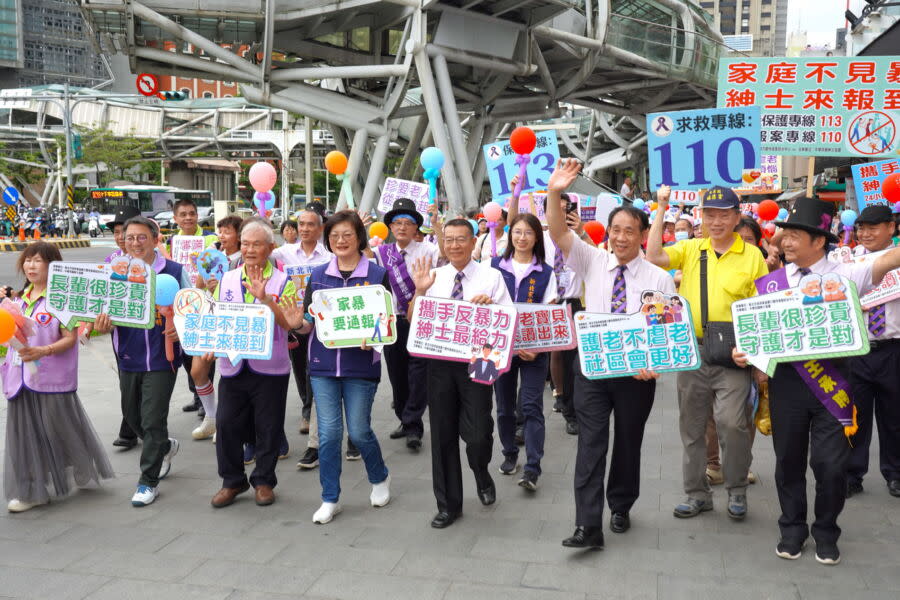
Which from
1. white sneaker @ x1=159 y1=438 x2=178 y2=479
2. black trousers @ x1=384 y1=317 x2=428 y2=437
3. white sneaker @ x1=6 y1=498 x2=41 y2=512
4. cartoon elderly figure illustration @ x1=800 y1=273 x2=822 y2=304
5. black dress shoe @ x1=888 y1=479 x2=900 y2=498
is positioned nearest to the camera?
cartoon elderly figure illustration @ x1=800 y1=273 x2=822 y2=304

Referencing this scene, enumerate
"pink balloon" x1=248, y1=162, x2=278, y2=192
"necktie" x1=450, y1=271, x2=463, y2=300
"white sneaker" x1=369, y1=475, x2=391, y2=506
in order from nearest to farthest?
"necktie" x1=450, y1=271, x2=463, y2=300
"white sneaker" x1=369, y1=475, x2=391, y2=506
"pink balloon" x1=248, y1=162, x2=278, y2=192

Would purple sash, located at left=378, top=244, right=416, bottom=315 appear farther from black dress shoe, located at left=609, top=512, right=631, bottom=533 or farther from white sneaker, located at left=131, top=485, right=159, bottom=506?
black dress shoe, located at left=609, top=512, right=631, bottom=533

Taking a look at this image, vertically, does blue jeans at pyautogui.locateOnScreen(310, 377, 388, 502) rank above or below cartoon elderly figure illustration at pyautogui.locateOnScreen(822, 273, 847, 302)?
below

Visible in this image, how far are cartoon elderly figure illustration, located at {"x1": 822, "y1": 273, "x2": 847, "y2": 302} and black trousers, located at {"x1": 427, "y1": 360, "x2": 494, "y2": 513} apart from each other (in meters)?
1.87

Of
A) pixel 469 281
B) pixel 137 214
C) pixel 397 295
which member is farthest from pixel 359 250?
pixel 137 214

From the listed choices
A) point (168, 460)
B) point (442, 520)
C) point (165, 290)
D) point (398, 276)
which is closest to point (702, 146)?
point (398, 276)

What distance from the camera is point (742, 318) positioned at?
4.30 meters

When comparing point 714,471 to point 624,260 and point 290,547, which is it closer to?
point 624,260

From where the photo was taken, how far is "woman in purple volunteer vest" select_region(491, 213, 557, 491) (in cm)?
556

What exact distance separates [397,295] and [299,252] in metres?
1.04

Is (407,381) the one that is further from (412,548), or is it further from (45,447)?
(45,447)

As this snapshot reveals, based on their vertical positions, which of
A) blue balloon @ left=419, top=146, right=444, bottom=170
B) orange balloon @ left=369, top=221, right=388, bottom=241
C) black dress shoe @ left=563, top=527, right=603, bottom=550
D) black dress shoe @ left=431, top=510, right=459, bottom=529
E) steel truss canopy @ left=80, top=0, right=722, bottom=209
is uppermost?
steel truss canopy @ left=80, top=0, right=722, bottom=209

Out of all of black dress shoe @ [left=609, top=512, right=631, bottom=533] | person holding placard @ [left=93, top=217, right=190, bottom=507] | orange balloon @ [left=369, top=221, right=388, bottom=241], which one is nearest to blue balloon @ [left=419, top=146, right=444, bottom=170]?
orange balloon @ [left=369, top=221, right=388, bottom=241]

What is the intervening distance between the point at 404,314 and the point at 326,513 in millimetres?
2024
